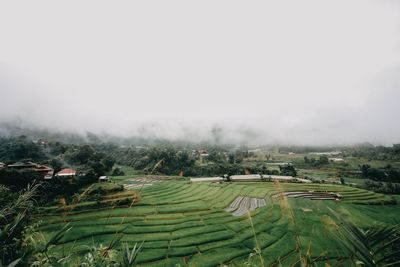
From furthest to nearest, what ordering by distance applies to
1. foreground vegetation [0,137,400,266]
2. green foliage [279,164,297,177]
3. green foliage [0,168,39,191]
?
green foliage [279,164,297,177]
green foliage [0,168,39,191]
foreground vegetation [0,137,400,266]

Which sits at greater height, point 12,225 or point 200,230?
point 12,225

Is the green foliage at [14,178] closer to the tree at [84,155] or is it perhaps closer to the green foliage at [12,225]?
the green foliage at [12,225]

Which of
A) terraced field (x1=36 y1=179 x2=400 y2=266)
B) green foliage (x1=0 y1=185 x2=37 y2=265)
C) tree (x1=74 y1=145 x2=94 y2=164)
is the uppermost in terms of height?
green foliage (x1=0 y1=185 x2=37 y2=265)

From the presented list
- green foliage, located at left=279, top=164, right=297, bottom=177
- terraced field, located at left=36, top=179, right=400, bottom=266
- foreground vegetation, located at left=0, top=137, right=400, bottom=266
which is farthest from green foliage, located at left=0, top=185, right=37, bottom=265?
green foliage, located at left=279, top=164, right=297, bottom=177

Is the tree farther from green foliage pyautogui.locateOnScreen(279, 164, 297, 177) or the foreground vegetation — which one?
green foliage pyautogui.locateOnScreen(279, 164, 297, 177)

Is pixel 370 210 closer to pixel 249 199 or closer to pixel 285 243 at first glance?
pixel 249 199

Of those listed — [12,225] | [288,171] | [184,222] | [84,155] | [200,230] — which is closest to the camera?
[12,225]

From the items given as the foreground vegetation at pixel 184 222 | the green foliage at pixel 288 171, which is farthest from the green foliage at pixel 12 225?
the green foliage at pixel 288 171

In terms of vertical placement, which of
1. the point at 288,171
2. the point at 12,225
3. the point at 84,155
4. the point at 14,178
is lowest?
the point at 288,171

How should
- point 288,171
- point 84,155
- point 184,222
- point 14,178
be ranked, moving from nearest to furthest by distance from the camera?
point 14,178 < point 184,222 < point 84,155 < point 288,171

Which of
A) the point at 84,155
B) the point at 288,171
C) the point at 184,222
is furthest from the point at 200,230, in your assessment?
the point at 288,171

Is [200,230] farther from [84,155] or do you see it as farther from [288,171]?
[288,171]
